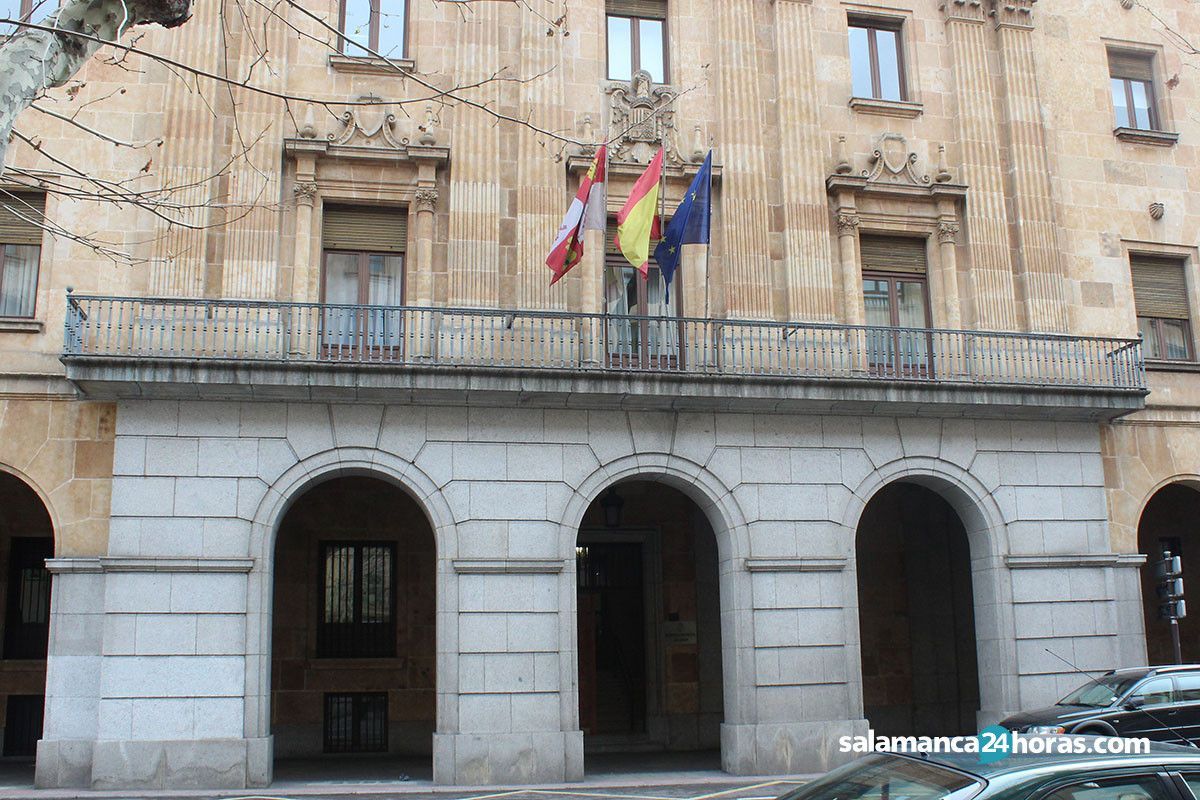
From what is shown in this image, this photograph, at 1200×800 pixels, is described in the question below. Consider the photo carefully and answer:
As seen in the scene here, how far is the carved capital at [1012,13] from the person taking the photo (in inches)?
Answer: 811

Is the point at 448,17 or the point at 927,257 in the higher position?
the point at 448,17

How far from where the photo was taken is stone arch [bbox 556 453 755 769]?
16.8 meters

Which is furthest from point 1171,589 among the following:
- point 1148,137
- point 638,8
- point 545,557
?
point 638,8

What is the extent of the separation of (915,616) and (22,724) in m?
16.2

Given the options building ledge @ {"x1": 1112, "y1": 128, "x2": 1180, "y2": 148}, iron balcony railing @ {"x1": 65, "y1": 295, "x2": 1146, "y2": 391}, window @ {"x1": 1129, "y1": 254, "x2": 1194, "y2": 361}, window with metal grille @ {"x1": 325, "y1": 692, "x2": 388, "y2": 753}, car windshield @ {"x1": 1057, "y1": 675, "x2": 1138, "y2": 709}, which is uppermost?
building ledge @ {"x1": 1112, "y1": 128, "x2": 1180, "y2": 148}

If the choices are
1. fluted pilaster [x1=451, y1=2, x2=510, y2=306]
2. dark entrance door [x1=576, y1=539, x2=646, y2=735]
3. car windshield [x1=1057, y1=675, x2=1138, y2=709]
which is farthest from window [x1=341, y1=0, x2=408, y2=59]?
car windshield [x1=1057, y1=675, x2=1138, y2=709]

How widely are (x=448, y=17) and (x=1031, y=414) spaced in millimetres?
11719

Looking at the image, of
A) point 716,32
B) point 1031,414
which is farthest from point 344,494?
point 1031,414

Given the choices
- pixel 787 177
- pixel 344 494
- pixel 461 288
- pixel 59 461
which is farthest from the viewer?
pixel 344 494

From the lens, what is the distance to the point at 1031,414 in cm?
1853

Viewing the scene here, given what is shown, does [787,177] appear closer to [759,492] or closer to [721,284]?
[721,284]

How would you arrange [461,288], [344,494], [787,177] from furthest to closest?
[344,494]
[787,177]
[461,288]

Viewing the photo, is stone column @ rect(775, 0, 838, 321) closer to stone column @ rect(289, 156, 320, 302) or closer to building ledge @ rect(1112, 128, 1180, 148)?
building ledge @ rect(1112, 128, 1180, 148)

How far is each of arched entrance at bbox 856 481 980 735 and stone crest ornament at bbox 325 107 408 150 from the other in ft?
37.6
